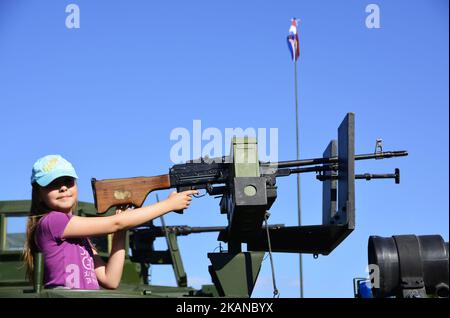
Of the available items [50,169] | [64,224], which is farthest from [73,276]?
[50,169]

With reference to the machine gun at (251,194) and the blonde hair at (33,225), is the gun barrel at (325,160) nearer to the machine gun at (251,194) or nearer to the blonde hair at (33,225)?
the machine gun at (251,194)

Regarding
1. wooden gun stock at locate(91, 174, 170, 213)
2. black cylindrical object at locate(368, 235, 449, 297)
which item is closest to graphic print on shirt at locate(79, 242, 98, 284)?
wooden gun stock at locate(91, 174, 170, 213)

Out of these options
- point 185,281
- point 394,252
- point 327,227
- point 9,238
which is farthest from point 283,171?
point 185,281

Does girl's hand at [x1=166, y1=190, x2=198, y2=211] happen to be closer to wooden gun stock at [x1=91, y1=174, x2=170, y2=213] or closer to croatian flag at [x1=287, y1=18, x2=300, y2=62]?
wooden gun stock at [x1=91, y1=174, x2=170, y2=213]

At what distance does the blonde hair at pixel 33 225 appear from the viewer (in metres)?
3.48

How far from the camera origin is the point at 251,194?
12.3 feet

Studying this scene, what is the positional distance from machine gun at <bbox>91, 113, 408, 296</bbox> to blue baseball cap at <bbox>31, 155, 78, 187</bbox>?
29.2 inches

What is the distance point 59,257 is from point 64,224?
146 mm

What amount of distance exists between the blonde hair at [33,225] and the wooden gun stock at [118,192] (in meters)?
0.65

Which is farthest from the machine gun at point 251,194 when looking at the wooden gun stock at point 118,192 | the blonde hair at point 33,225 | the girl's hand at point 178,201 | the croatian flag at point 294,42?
the croatian flag at point 294,42

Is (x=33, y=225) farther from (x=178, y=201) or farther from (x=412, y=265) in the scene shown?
(x=412, y=265)

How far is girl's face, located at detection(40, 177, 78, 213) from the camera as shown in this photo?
3.49 m
